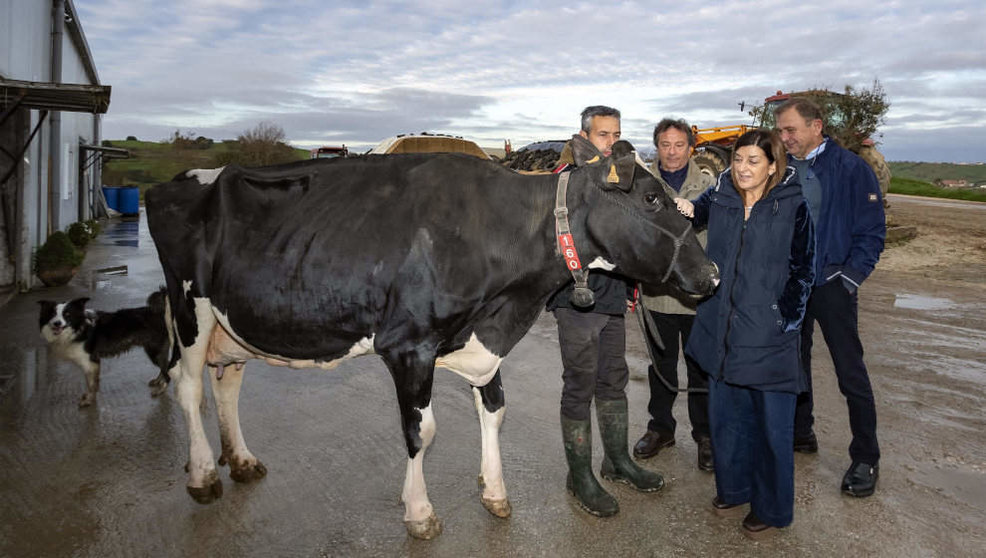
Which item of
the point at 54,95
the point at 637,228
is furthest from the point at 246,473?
the point at 54,95

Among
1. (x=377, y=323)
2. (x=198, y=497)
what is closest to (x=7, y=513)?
(x=198, y=497)

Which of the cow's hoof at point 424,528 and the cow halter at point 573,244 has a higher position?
the cow halter at point 573,244

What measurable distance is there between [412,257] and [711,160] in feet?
34.5

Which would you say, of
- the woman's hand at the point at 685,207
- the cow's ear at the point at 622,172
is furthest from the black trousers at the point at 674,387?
the cow's ear at the point at 622,172

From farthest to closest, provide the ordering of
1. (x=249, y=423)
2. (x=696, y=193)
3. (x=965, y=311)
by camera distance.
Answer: (x=965, y=311) → (x=249, y=423) → (x=696, y=193)

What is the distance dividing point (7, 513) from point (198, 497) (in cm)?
97

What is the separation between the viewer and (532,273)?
368 centimetres

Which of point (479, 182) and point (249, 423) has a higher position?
point (479, 182)

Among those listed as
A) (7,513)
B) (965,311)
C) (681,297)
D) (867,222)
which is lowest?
(7,513)

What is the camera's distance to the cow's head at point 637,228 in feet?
11.6

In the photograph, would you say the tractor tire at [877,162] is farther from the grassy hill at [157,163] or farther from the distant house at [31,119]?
the grassy hill at [157,163]

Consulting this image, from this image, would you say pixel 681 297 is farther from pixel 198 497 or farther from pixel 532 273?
pixel 198 497

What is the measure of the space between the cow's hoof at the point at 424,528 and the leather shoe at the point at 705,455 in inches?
77.0

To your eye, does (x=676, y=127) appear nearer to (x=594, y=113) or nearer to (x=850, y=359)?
(x=594, y=113)
